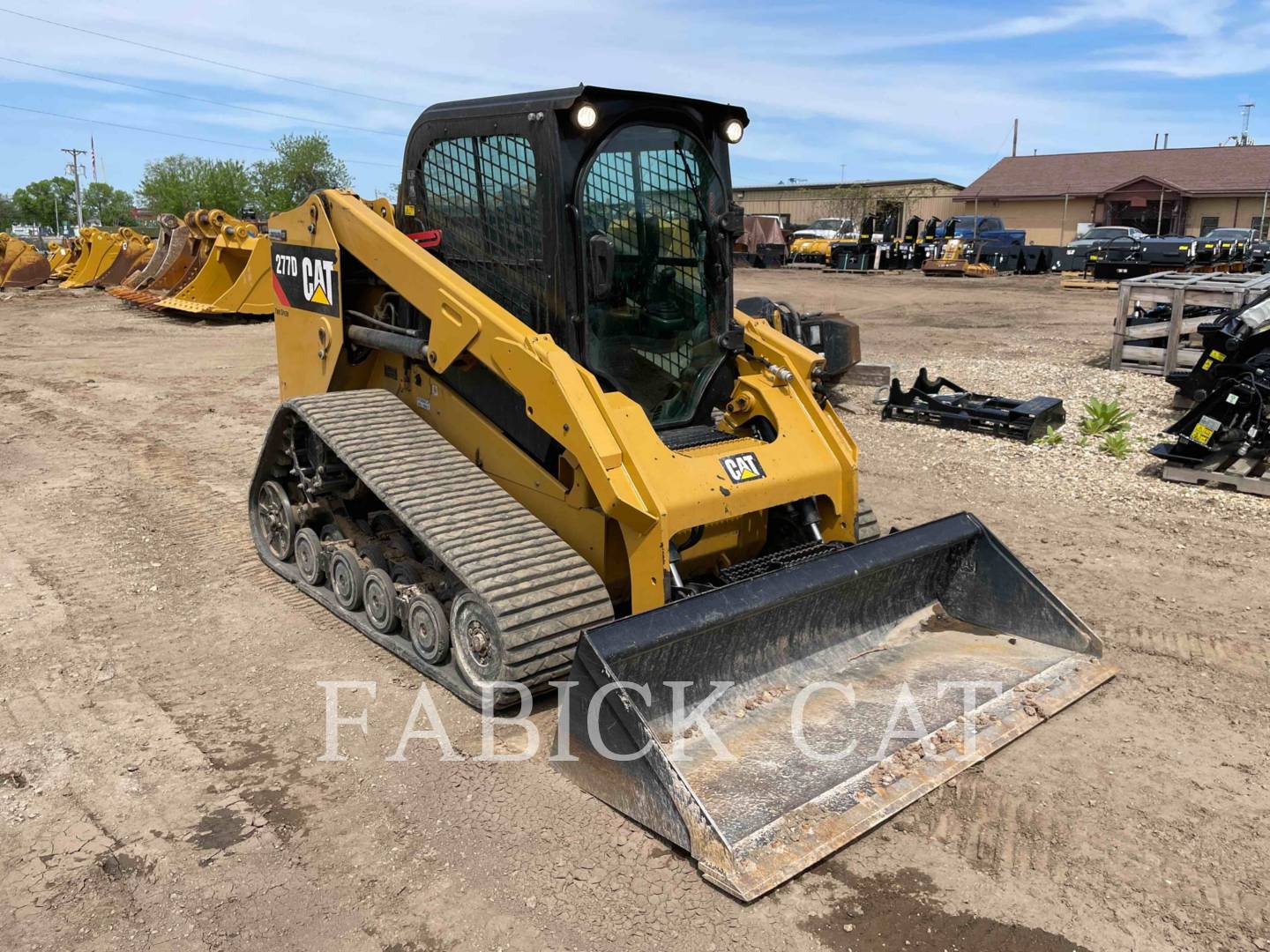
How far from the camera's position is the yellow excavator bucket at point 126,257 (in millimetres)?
21375

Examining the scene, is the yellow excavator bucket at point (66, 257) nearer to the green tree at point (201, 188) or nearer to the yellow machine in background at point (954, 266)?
the yellow machine in background at point (954, 266)

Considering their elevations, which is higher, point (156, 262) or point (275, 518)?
point (156, 262)

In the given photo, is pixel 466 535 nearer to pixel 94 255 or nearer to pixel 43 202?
pixel 94 255

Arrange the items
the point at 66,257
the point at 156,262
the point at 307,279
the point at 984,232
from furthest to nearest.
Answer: the point at 984,232, the point at 66,257, the point at 156,262, the point at 307,279

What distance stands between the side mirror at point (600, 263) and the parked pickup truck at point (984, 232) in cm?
2857

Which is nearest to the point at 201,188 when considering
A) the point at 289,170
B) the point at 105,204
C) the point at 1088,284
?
the point at 289,170

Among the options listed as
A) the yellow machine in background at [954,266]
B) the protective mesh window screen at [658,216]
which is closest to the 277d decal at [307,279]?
the protective mesh window screen at [658,216]

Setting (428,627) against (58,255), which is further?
(58,255)

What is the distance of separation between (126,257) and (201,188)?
156 feet

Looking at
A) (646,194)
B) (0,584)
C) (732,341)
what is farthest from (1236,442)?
(0,584)

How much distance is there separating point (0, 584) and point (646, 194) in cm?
398

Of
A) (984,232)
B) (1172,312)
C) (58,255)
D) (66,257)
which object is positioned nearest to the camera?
(1172,312)

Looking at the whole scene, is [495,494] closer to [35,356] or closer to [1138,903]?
[1138,903]

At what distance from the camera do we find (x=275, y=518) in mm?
5539
